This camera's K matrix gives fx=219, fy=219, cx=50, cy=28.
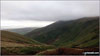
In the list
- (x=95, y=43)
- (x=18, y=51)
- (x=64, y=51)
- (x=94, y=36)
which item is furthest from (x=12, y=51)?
(x=94, y=36)

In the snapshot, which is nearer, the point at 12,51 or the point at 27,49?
the point at 12,51

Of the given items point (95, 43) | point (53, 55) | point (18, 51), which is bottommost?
point (53, 55)

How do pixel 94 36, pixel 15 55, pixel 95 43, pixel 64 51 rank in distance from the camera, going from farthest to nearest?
pixel 94 36 < pixel 95 43 < pixel 15 55 < pixel 64 51

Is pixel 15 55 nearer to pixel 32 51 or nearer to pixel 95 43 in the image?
pixel 32 51

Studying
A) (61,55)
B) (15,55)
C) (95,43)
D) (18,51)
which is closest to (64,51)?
(61,55)

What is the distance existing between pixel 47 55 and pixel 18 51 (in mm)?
26157

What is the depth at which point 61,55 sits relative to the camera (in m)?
54.6

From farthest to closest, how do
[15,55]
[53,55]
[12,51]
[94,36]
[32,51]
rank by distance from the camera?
[94,36] < [32,51] < [12,51] < [15,55] < [53,55]

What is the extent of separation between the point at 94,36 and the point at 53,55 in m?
126

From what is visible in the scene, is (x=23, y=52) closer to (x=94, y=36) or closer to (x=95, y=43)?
(x=95, y=43)

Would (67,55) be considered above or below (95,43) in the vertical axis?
below

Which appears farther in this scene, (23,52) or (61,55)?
(23,52)

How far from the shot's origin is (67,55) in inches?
2143

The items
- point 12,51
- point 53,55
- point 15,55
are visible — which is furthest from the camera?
point 12,51
